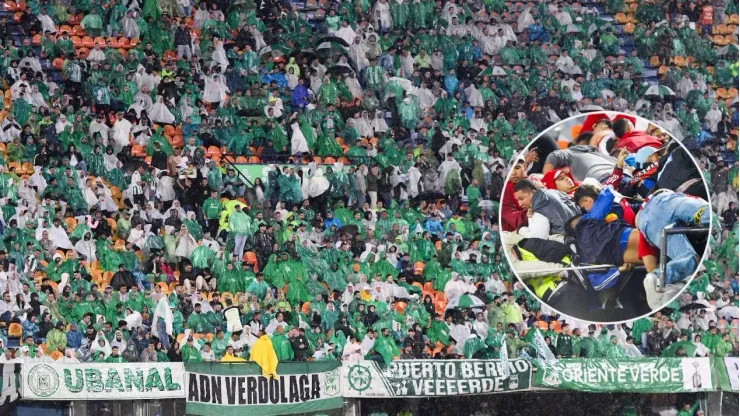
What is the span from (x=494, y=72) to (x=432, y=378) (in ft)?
17.3

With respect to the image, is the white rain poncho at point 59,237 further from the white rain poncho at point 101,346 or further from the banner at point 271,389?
the banner at point 271,389

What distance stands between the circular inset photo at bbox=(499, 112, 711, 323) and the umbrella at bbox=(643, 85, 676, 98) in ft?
3.48

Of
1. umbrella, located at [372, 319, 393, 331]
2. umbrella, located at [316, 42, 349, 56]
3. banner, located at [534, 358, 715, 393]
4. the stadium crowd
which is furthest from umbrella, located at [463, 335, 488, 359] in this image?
umbrella, located at [316, 42, 349, 56]

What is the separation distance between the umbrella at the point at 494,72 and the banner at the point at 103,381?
21.5 ft

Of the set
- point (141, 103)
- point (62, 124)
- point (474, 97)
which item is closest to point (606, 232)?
point (474, 97)

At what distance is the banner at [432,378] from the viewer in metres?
17.5

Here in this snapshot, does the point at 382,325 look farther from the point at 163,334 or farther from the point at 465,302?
the point at 163,334

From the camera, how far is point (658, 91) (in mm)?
20719

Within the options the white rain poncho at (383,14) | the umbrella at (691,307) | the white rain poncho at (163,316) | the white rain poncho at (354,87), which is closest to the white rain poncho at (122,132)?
the white rain poncho at (163,316)

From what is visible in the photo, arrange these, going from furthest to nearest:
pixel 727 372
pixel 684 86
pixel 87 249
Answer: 1. pixel 684 86
2. pixel 87 249
3. pixel 727 372

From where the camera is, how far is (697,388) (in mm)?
18188

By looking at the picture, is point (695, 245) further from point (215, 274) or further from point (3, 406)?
point (3, 406)

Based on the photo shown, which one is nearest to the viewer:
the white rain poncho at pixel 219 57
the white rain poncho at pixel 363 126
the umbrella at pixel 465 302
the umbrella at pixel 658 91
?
the umbrella at pixel 465 302

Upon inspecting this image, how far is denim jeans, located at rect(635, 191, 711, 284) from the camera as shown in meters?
19.4
